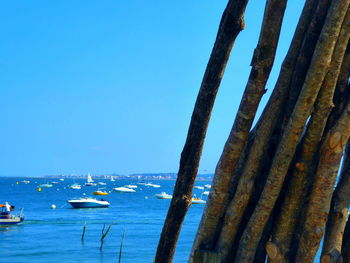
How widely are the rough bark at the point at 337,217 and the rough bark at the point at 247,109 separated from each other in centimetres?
79

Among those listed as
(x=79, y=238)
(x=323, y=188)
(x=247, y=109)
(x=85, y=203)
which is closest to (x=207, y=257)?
(x=323, y=188)

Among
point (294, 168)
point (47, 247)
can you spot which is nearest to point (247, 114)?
point (294, 168)

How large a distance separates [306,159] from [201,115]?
Result: 2.53 ft

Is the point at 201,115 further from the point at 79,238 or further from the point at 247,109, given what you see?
the point at 79,238

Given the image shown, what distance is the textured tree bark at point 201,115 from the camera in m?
4.02

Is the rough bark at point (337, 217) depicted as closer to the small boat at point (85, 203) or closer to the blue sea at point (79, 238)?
the blue sea at point (79, 238)

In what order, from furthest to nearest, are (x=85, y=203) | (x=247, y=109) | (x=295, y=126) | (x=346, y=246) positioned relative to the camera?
(x=85, y=203), (x=346, y=246), (x=247, y=109), (x=295, y=126)

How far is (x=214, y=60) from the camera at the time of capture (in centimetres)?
405

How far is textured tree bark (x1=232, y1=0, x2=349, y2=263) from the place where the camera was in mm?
3840

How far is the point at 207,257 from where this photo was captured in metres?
3.96

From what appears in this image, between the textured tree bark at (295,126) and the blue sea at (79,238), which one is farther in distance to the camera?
the blue sea at (79,238)

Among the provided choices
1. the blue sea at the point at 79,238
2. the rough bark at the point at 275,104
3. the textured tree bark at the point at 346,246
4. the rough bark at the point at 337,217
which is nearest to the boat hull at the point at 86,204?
the blue sea at the point at 79,238

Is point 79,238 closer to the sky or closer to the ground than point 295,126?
closer to the ground

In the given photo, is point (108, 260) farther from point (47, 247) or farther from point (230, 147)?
point (230, 147)
